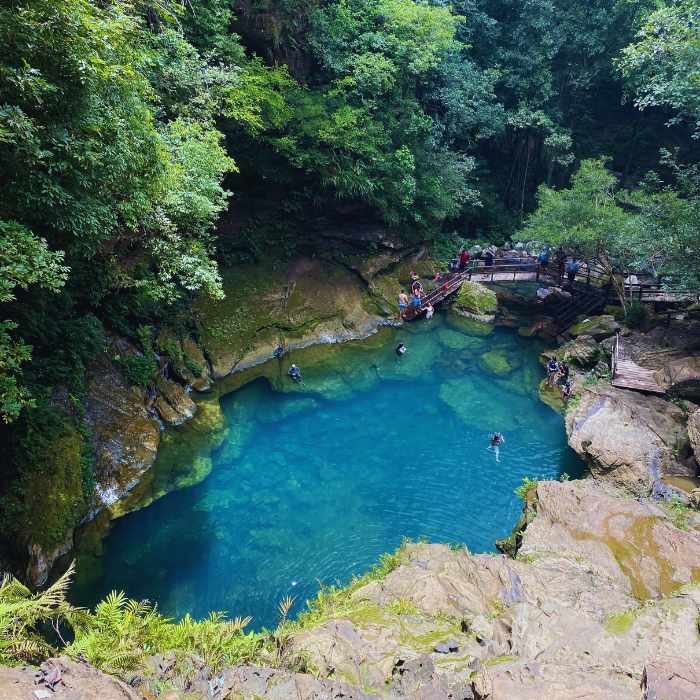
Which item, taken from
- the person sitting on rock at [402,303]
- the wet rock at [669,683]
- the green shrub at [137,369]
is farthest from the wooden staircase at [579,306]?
the wet rock at [669,683]

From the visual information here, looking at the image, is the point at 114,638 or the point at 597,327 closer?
the point at 114,638

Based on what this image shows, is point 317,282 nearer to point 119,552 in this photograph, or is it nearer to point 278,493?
point 278,493

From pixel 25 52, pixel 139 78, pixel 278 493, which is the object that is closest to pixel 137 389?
pixel 278 493

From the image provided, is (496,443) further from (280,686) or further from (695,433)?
(280,686)

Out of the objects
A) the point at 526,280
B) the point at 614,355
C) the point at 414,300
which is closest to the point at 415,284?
the point at 414,300

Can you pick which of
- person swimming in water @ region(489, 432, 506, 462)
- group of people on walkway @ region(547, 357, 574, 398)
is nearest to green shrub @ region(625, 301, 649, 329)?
group of people on walkway @ region(547, 357, 574, 398)
